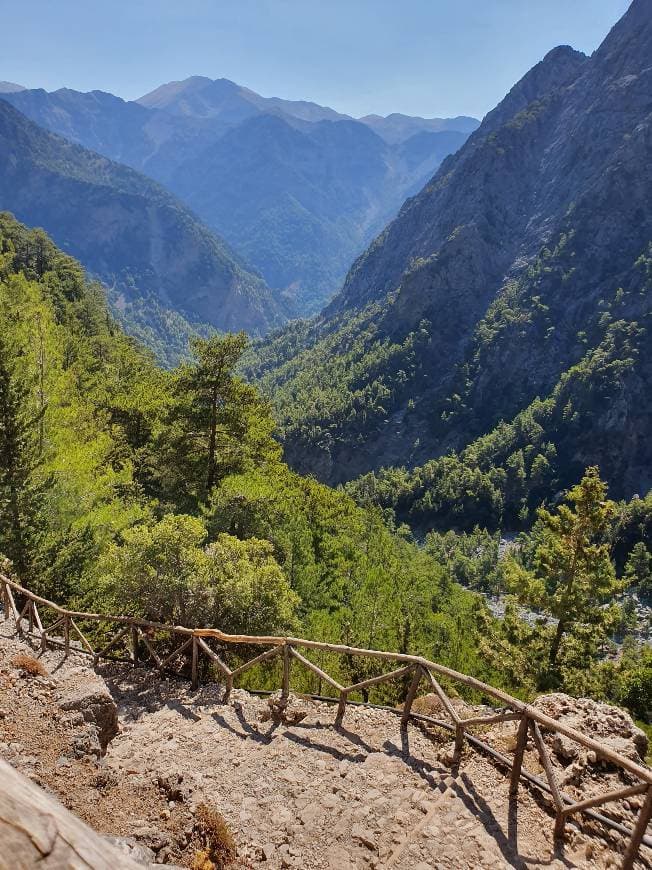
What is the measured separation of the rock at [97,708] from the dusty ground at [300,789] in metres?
0.25

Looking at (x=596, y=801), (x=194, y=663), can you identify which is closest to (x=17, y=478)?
(x=194, y=663)

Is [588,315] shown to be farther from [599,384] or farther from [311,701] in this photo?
[311,701]

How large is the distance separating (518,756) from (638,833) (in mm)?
1731

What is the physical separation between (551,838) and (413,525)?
10866 centimetres

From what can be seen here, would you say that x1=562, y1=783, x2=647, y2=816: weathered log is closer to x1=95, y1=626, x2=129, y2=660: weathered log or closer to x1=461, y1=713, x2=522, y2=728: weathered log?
x1=461, y1=713, x2=522, y2=728: weathered log

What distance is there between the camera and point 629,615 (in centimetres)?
7100

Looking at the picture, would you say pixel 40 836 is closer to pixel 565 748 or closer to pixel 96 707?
pixel 565 748

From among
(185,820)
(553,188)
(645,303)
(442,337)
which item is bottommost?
(185,820)

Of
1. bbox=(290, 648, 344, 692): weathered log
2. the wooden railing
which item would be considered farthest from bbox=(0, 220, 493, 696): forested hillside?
bbox=(290, 648, 344, 692): weathered log

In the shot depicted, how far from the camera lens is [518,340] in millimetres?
145500

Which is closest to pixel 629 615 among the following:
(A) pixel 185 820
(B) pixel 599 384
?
(B) pixel 599 384

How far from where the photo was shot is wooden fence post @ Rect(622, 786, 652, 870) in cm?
627

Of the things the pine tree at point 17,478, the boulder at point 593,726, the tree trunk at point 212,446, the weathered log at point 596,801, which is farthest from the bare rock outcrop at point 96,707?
the tree trunk at point 212,446

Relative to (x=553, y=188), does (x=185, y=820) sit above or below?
below
